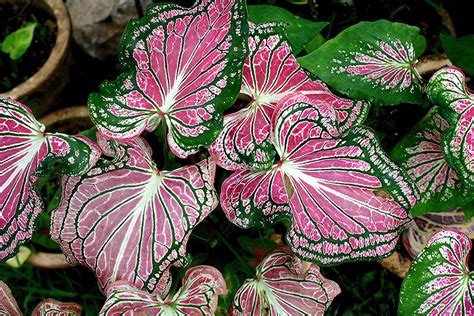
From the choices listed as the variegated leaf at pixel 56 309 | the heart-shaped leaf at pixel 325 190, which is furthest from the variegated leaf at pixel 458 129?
the variegated leaf at pixel 56 309

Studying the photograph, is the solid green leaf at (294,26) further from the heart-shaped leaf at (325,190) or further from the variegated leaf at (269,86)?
the heart-shaped leaf at (325,190)

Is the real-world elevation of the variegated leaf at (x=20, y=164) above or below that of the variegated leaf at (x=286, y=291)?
above

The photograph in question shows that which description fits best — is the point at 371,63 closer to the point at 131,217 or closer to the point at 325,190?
the point at 325,190

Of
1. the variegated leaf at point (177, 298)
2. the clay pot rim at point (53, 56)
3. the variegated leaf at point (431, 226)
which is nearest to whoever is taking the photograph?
the variegated leaf at point (177, 298)

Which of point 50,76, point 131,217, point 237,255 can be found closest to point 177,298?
point 131,217

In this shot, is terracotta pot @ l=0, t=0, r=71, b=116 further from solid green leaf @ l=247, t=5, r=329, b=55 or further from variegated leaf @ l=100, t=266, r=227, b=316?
variegated leaf @ l=100, t=266, r=227, b=316

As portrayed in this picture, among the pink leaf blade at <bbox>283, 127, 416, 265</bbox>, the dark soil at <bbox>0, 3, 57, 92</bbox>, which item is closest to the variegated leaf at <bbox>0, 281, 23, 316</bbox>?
the pink leaf blade at <bbox>283, 127, 416, 265</bbox>
